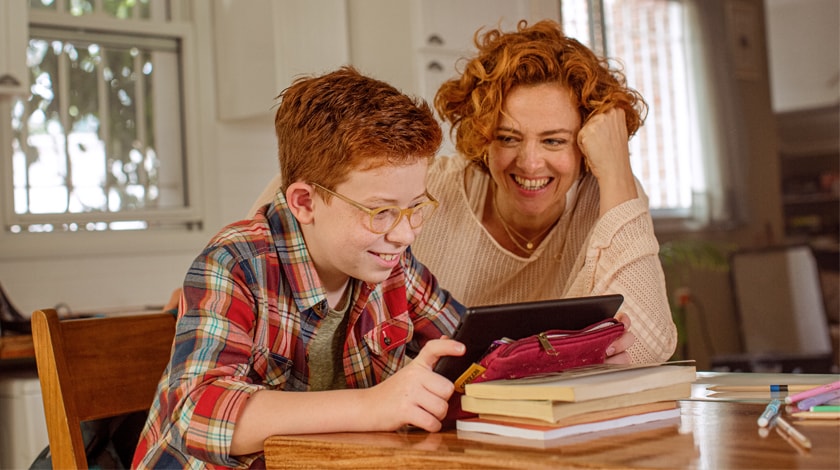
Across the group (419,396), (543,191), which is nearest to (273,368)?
(419,396)

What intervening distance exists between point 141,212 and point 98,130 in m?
0.37

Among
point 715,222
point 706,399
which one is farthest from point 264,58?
point 715,222

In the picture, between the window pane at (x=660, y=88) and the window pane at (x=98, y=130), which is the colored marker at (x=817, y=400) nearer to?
the window pane at (x=98, y=130)

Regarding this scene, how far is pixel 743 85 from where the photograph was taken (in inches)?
259

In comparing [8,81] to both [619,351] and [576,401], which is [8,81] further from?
[576,401]

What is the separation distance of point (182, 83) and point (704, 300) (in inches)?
150

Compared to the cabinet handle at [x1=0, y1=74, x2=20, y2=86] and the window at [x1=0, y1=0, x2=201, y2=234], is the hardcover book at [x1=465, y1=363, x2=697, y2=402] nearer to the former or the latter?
the cabinet handle at [x1=0, y1=74, x2=20, y2=86]

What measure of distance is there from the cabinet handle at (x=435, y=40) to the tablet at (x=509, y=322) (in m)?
3.01

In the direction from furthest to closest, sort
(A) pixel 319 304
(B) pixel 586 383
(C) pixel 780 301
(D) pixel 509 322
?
(C) pixel 780 301 < (A) pixel 319 304 < (D) pixel 509 322 < (B) pixel 586 383

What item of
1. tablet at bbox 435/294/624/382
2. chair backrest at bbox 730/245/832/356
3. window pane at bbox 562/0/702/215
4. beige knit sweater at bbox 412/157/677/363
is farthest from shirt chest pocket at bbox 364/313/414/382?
window pane at bbox 562/0/702/215

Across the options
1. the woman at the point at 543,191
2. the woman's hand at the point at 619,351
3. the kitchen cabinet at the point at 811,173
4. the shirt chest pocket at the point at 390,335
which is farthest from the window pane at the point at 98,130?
the kitchen cabinet at the point at 811,173

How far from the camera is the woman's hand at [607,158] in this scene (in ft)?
6.10

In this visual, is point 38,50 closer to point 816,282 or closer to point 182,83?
point 182,83

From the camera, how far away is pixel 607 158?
1.86 m
